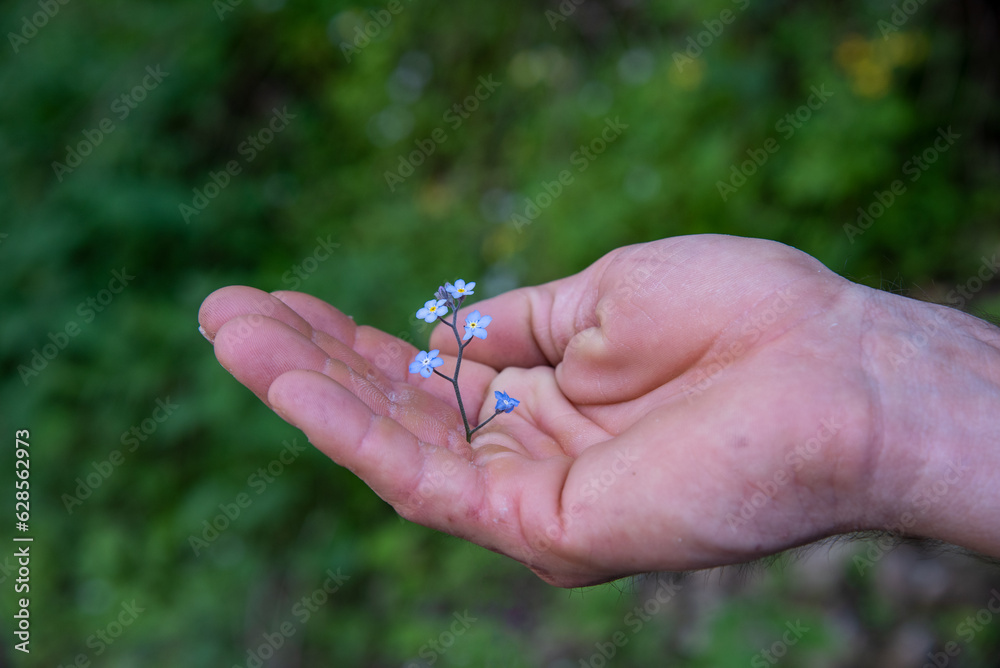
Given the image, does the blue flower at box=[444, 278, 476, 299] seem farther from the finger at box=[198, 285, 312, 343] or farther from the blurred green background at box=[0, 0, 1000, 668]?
the blurred green background at box=[0, 0, 1000, 668]

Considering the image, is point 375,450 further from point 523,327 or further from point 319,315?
point 523,327

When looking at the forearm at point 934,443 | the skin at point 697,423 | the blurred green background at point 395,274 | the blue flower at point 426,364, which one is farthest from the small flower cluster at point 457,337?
the blurred green background at point 395,274

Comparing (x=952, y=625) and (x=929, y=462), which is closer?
(x=929, y=462)

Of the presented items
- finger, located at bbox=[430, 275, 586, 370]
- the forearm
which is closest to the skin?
the forearm

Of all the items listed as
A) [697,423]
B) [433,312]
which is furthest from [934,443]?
[433,312]

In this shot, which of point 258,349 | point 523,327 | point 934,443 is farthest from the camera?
point 523,327

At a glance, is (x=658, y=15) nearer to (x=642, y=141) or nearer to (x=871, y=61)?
(x=642, y=141)

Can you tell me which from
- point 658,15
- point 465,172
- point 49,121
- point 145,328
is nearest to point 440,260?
point 465,172
